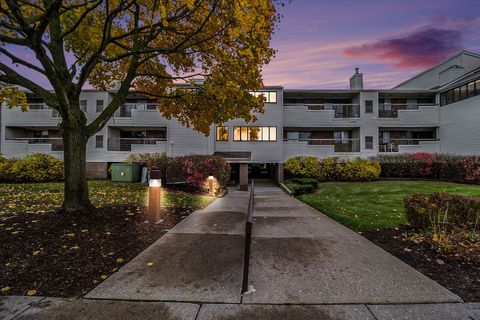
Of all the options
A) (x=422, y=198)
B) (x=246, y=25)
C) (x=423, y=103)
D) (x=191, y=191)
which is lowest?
(x=191, y=191)

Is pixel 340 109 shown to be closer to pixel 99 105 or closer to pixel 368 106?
pixel 368 106

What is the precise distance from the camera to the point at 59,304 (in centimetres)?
254

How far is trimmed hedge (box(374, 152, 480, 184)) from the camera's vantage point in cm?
1577

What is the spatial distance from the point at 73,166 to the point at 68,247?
2925 mm

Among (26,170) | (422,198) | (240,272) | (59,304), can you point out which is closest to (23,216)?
(59,304)

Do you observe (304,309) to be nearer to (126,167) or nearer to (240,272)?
(240,272)

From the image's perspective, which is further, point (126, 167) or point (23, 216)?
point (126, 167)

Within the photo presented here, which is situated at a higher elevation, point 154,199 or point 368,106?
point 368,106

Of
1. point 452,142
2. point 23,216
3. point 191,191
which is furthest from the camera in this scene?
point 452,142

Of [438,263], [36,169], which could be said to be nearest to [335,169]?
[438,263]

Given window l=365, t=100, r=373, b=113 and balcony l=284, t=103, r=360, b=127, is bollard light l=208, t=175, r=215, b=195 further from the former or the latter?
window l=365, t=100, r=373, b=113

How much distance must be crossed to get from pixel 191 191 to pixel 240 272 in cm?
1042

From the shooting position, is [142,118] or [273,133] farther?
[142,118]

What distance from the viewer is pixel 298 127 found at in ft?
75.6
